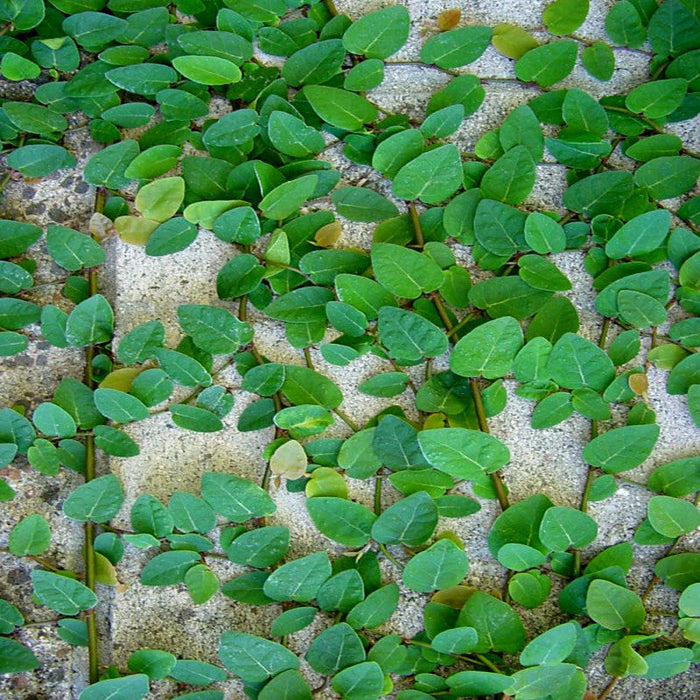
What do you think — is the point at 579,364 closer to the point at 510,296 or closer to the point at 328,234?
the point at 510,296

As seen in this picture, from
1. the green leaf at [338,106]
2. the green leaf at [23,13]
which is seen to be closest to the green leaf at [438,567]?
the green leaf at [338,106]

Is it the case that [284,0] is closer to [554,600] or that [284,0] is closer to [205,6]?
[205,6]

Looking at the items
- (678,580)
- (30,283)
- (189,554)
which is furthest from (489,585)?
(30,283)

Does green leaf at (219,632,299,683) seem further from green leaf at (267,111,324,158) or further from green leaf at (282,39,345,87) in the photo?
green leaf at (282,39,345,87)

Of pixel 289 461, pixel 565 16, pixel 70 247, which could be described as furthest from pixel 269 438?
pixel 565 16

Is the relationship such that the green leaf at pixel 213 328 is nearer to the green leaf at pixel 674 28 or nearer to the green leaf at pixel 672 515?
Answer: the green leaf at pixel 672 515

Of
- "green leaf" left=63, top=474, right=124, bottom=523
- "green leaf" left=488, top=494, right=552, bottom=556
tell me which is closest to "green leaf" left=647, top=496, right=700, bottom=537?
"green leaf" left=488, top=494, right=552, bottom=556
